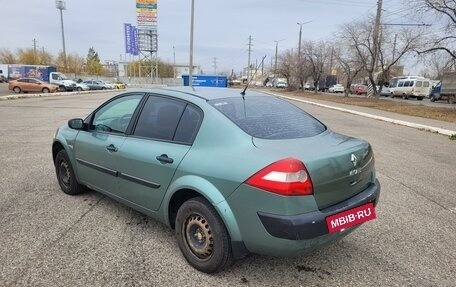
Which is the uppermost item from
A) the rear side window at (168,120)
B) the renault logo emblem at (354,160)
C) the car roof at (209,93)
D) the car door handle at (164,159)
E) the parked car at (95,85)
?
the car roof at (209,93)

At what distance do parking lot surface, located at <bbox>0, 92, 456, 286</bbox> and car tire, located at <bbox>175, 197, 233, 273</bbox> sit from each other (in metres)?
0.12

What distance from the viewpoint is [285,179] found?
254 centimetres

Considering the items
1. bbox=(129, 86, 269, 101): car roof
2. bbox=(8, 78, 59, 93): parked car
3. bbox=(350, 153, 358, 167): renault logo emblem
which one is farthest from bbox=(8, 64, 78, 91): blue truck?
bbox=(350, 153, 358, 167): renault logo emblem

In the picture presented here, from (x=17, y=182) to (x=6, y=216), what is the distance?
1457mm

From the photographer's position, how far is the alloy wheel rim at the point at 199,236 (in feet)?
9.60

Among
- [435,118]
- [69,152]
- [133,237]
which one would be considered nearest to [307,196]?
[133,237]

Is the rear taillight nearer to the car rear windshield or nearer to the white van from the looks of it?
the car rear windshield

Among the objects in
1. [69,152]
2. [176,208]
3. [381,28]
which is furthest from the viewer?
[381,28]

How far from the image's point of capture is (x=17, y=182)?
211 inches

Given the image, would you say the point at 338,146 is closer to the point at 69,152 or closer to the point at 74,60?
the point at 69,152

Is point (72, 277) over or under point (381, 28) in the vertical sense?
under

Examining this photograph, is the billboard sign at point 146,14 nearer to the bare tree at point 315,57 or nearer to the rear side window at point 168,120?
the bare tree at point 315,57

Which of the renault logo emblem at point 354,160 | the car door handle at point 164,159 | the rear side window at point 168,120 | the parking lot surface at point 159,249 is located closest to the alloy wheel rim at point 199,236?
the parking lot surface at point 159,249

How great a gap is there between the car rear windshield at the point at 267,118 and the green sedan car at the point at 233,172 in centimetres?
1
